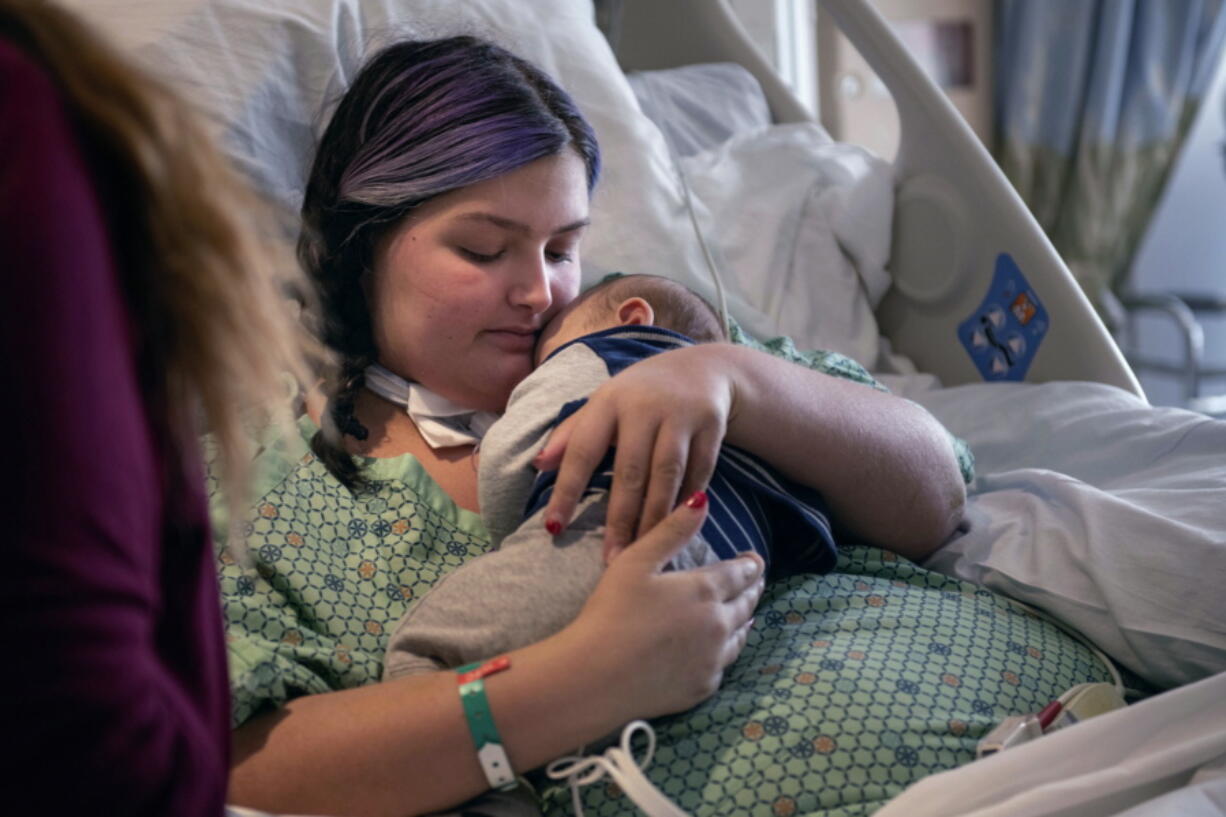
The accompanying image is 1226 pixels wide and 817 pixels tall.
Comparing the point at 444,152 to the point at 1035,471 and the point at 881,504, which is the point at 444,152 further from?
the point at 1035,471

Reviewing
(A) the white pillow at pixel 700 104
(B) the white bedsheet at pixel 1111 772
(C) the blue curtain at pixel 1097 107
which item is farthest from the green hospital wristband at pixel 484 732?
(C) the blue curtain at pixel 1097 107

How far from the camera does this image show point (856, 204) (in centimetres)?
171

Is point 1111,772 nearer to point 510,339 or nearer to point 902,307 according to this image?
point 510,339

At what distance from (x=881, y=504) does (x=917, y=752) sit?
286mm

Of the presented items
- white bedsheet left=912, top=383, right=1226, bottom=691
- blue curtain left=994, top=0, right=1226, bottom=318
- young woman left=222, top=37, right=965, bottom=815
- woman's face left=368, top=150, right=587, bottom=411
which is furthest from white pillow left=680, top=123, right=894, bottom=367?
blue curtain left=994, top=0, right=1226, bottom=318

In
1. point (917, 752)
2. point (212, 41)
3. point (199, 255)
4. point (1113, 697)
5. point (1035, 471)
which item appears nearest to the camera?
point (199, 255)

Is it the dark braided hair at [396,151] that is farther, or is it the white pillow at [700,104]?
the white pillow at [700,104]

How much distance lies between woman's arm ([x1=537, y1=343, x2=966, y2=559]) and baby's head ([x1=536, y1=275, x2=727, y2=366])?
0.13m

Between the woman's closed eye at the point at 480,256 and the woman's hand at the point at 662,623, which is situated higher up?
the woman's closed eye at the point at 480,256

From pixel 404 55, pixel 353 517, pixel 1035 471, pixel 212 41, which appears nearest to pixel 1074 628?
pixel 1035 471

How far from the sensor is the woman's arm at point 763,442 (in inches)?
34.1

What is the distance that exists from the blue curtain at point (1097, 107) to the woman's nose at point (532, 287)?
2427mm

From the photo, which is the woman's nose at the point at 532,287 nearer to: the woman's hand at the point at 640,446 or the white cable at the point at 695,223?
the woman's hand at the point at 640,446

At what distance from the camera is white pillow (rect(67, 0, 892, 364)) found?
1327 mm
